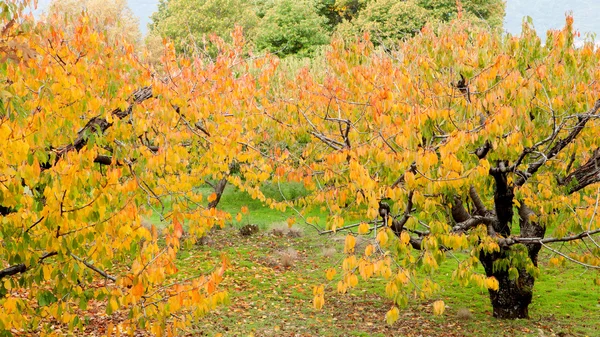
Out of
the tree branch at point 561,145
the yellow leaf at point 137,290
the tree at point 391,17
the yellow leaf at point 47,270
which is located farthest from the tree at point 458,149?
the tree at point 391,17

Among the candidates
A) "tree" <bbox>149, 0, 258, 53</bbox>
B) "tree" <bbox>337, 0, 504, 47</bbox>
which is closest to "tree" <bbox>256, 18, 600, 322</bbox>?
"tree" <bbox>337, 0, 504, 47</bbox>

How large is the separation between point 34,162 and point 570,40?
728 centimetres

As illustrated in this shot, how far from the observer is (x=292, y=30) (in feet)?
127

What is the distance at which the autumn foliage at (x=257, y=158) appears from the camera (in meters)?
5.18

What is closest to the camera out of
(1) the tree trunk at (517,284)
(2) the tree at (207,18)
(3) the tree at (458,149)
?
(3) the tree at (458,149)

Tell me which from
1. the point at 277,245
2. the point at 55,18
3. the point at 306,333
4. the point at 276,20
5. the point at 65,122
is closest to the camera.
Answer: the point at 65,122

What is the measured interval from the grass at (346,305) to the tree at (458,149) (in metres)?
1.00

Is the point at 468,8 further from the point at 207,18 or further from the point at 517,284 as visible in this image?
the point at 517,284

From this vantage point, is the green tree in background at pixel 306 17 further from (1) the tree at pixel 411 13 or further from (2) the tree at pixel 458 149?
(2) the tree at pixel 458 149

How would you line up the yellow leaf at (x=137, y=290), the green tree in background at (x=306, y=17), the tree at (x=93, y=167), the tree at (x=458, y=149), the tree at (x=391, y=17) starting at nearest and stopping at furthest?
the yellow leaf at (x=137, y=290), the tree at (x=93, y=167), the tree at (x=458, y=149), the tree at (x=391, y=17), the green tree in background at (x=306, y=17)

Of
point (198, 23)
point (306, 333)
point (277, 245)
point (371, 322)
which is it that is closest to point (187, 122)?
point (306, 333)

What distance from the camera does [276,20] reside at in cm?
3959

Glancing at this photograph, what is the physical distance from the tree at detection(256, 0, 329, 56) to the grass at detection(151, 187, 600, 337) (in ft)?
76.7

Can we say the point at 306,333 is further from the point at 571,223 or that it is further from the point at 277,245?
the point at 277,245
